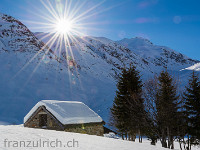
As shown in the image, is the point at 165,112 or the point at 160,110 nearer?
the point at 165,112

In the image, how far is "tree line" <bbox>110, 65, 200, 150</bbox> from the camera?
15883 millimetres

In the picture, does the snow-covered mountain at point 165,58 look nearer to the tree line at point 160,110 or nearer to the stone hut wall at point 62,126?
the tree line at point 160,110

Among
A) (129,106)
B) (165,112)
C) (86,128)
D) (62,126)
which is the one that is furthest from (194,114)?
(62,126)

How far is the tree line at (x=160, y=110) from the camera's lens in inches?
625

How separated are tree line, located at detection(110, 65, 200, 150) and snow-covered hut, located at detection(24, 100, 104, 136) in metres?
3.62

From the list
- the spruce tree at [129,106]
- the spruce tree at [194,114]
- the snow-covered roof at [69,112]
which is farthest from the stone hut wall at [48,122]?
the spruce tree at [194,114]

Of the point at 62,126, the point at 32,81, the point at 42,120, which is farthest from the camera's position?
the point at 32,81

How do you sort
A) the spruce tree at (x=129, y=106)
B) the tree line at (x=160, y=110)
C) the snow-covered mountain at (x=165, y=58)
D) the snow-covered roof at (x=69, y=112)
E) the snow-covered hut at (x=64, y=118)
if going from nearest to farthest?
1. the snow-covered hut at (x=64, y=118)
2. the snow-covered roof at (x=69, y=112)
3. the tree line at (x=160, y=110)
4. the spruce tree at (x=129, y=106)
5. the snow-covered mountain at (x=165, y=58)

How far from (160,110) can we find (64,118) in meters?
8.26

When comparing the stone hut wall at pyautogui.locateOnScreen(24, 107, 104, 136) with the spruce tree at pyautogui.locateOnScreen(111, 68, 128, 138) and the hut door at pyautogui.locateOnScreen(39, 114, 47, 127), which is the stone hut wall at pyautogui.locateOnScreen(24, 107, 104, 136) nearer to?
the hut door at pyautogui.locateOnScreen(39, 114, 47, 127)

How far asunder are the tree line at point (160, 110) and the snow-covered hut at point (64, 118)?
3.62 m

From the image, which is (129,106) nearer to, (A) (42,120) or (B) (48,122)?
(B) (48,122)

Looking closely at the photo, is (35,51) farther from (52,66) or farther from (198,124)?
(198,124)

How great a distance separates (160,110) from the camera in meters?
15.5
